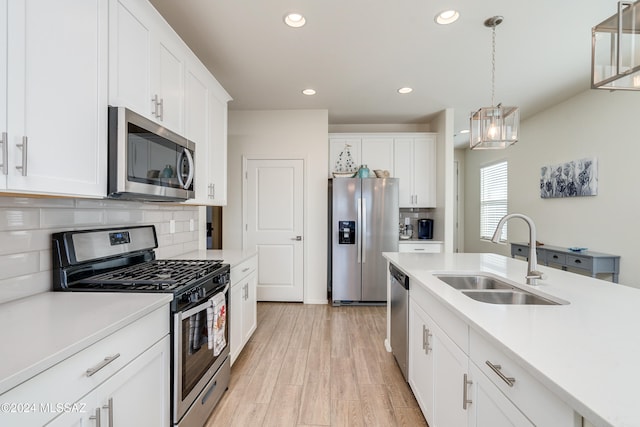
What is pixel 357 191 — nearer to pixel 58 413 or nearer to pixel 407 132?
pixel 407 132

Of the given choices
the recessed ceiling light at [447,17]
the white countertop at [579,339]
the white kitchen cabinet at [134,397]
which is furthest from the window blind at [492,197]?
the white kitchen cabinet at [134,397]

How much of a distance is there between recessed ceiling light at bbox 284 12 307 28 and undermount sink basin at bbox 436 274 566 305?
210 cm

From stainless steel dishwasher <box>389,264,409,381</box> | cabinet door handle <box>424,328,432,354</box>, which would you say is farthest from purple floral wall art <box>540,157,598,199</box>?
cabinet door handle <box>424,328,432,354</box>

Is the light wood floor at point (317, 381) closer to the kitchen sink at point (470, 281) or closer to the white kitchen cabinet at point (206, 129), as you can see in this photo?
the kitchen sink at point (470, 281)

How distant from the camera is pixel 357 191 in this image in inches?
157

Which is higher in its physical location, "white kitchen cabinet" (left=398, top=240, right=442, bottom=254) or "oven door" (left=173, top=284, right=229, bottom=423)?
"white kitchen cabinet" (left=398, top=240, right=442, bottom=254)

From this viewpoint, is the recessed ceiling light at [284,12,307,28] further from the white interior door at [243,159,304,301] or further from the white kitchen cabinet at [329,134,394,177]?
the white kitchen cabinet at [329,134,394,177]

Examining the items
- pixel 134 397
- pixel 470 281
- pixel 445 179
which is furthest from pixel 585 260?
pixel 134 397

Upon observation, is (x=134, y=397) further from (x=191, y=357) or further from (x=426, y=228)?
(x=426, y=228)

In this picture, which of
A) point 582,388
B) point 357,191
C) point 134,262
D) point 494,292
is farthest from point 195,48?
point 582,388

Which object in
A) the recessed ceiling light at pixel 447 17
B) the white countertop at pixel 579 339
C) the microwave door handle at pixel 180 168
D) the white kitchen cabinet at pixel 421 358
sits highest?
the recessed ceiling light at pixel 447 17

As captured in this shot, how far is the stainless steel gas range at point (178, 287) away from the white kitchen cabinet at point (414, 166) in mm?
3251

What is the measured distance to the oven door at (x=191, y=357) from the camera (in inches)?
53.7

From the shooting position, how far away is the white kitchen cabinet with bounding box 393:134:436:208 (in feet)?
14.6
